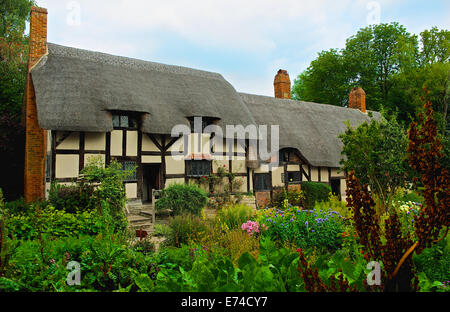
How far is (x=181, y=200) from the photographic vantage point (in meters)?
10.9

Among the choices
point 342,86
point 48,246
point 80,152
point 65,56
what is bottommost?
point 48,246

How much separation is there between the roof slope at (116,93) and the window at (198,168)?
1.81 metres

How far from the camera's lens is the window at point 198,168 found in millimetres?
13459

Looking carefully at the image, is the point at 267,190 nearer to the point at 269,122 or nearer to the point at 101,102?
the point at 269,122

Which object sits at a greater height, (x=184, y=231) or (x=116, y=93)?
(x=116, y=93)

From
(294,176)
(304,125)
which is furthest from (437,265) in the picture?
(304,125)

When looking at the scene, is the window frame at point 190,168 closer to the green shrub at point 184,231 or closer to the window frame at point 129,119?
the window frame at point 129,119

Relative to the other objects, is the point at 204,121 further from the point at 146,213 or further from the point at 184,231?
the point at 184,231

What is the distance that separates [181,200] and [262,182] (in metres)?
5.76

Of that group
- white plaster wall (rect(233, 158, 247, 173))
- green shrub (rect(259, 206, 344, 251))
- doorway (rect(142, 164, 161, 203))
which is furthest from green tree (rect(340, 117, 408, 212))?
doorway (rect(142, 164, 161, 203))

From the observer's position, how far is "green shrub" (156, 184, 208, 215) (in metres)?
10.9

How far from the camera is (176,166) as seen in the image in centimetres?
1299
